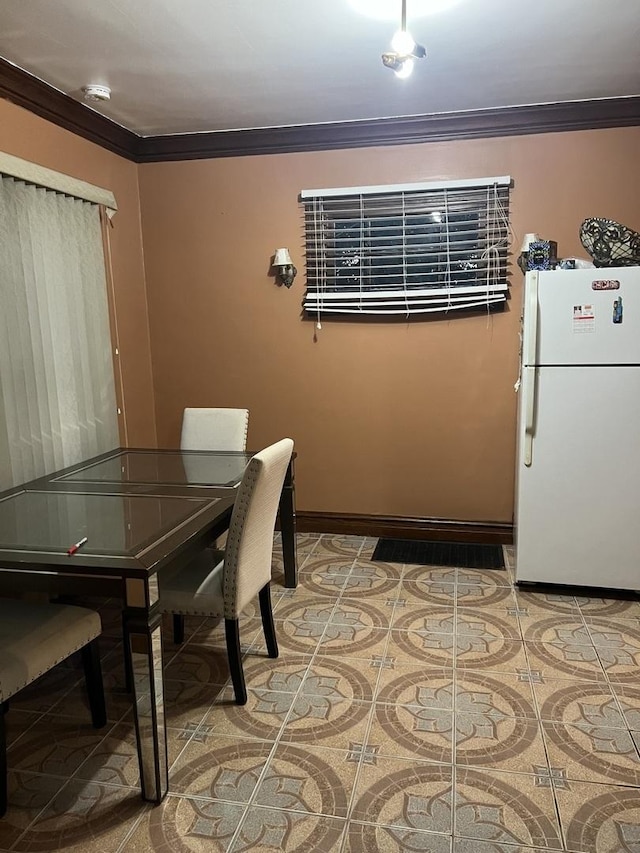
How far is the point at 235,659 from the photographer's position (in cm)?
229

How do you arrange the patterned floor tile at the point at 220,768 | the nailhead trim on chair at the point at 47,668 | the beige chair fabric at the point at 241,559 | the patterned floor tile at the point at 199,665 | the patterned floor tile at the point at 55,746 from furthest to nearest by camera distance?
the patterned floor tile at the point at 199,665, the beige chair fabric at the point at 241,559, the patterned floor tile at the point at 55,746, the patterned floor tile at the point at 220,768, the nailhead trim on chair at the point at 47,668

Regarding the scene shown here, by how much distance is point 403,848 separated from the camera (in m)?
1.67

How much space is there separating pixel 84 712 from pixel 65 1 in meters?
2.51

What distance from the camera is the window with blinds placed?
356cm

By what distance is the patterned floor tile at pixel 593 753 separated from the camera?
1930mm

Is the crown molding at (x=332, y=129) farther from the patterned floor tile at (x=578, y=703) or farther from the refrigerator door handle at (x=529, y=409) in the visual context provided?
the patterned floor tile at (x=578, y=703)

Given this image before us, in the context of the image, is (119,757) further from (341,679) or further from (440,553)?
(440,553)

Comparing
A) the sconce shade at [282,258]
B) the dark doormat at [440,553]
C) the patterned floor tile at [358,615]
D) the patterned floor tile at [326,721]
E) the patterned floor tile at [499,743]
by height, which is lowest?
the patterned floor tile at [499,743]

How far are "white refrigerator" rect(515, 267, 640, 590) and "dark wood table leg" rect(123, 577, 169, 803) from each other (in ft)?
6.62

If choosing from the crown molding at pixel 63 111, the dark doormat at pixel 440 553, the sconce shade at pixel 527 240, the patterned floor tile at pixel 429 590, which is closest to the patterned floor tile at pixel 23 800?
the patterned floor tile at pixel 429 590

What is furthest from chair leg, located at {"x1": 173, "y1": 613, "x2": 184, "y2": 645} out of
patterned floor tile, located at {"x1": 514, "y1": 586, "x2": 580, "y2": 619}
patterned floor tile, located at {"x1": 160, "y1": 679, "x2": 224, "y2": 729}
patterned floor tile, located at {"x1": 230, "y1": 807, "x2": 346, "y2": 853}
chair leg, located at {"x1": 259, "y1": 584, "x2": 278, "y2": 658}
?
patterned floor tile, located at {"x1": 514, "y1": 586, "x2": 580, "y2": 619}

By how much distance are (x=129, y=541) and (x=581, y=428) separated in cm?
216

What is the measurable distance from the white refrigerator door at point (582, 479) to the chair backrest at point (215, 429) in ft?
4.68

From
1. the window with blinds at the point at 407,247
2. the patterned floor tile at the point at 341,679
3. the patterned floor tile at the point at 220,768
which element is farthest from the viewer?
the window with blinds at the point at 407,247
